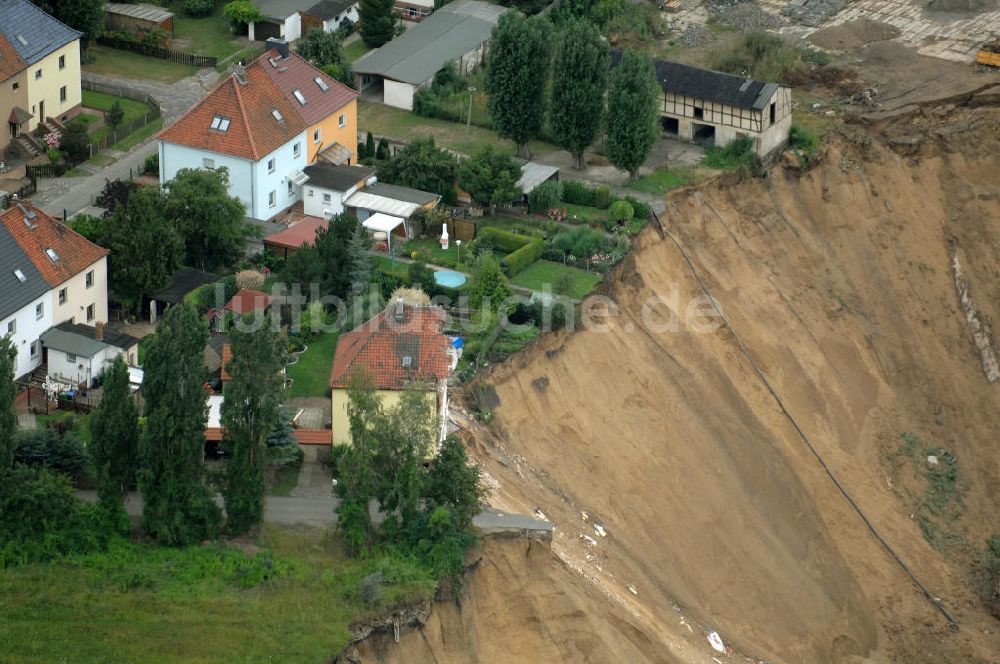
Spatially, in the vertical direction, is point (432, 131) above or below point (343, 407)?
below

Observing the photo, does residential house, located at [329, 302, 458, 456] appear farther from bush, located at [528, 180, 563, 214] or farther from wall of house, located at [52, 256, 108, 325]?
bush, located at [528, 180, 563, 214]

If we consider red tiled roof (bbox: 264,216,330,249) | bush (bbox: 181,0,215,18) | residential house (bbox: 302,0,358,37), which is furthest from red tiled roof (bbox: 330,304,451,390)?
bush (bbox: 181,0,215,18)

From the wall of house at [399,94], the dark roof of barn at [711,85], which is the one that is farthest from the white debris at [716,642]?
the wall of house at [399,94]

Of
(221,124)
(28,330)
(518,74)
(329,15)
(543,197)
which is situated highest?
(518,74)

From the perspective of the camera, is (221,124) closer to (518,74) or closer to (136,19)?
(518,74)

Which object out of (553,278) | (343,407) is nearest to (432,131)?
(553,278)

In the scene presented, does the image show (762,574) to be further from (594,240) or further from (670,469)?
(594,240)
